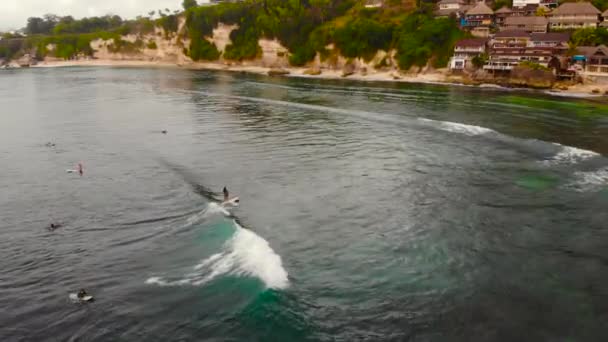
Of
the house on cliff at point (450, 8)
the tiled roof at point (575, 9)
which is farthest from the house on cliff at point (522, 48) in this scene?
the house on cliff at point (450, 8)

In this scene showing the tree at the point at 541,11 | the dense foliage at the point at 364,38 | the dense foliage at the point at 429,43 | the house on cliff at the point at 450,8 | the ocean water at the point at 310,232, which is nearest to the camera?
the ocean water at the point at 310,232

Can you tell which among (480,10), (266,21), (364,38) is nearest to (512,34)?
(480,10)

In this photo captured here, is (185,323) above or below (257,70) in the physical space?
below

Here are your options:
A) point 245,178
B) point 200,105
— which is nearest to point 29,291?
point 245,178

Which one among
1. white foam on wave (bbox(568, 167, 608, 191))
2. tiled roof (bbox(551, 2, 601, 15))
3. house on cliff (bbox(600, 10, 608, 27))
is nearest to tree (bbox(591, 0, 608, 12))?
house on cliff (bbox(600, 10, 608, 27))

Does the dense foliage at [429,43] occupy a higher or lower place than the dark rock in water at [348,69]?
higher

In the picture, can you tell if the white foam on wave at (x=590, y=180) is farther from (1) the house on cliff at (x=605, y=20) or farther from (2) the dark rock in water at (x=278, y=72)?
(2) the dark rock in water at (x=278, y=72)

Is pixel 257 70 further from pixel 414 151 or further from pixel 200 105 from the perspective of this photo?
pixel 414 151
